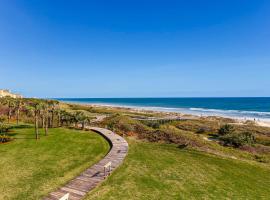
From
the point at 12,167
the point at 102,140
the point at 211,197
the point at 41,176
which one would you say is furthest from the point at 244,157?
the point at 12,167

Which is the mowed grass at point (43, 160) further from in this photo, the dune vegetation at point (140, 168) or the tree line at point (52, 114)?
the tree line at point (52, 114)

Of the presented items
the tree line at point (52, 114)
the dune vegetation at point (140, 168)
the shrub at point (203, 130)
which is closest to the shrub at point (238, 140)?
the dune vegetation at point (140, 168)

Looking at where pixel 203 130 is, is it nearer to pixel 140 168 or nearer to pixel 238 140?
pixel 238 140

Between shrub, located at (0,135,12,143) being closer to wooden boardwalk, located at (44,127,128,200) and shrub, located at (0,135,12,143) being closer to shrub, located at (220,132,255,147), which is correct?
wooden boardwalk, located at (44,127,128,200)

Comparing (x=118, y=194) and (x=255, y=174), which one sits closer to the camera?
(x=118, y=194)

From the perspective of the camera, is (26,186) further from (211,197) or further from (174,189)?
(211,197)

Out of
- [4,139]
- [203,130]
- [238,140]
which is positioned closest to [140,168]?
[4,139]

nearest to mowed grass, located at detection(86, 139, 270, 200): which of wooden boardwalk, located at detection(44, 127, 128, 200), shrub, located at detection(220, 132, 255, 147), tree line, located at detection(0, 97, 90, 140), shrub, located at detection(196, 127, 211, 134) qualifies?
wooden boardwalk, located at detection(44, 127, 128, 200)

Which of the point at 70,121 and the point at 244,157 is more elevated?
the point at 70,121
